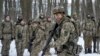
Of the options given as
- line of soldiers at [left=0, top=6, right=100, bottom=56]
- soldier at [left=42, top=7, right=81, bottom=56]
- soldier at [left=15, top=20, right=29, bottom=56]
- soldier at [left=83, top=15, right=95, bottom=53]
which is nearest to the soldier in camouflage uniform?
line of soldiers at [left=0, top=6, right=100, bottom=56]

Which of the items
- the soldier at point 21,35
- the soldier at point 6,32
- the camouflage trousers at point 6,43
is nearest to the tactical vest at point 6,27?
the soldier at point 6,32

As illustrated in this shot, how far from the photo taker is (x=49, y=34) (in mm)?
7750

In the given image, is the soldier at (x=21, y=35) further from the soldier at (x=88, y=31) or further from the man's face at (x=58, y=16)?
the man's face at (x=58, y=16)

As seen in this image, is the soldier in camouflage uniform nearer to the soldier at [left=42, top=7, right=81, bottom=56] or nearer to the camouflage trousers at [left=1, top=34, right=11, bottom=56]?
the camouflage trousers at [left=1, top=34, right=11, bottom=56]

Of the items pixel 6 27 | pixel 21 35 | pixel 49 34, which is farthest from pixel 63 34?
pixel 6 27

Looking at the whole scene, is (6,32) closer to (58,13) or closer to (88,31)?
(88,31)

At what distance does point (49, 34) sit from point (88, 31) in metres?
10.5

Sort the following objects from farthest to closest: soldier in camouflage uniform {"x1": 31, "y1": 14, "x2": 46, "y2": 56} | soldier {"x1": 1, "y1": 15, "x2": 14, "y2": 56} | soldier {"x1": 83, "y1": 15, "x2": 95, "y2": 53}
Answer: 1. soldier {"x1": 83, "y1": 15, "x2": 95, "y2": 53}
2. soldier {"x1": 1, "y1": 15, "x2": 14, "y2": 56}
3. soldier in camouflage uniform {"x1": 31, "y1": 14, "x2": 46, "y2": 56}

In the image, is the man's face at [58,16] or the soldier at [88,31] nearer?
the man's face at [58,16]

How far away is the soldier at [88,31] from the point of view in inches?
698

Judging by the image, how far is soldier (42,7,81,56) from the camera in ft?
24.6

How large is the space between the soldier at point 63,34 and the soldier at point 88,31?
996 cm

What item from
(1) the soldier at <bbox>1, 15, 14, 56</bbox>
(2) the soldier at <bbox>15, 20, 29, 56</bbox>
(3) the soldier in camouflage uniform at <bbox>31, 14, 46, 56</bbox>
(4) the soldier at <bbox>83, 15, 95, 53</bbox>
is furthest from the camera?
(4) the soldier at <bbox>83, 15, 95, 53</bbox>

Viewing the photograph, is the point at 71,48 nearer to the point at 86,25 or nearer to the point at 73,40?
the point at 73,40
